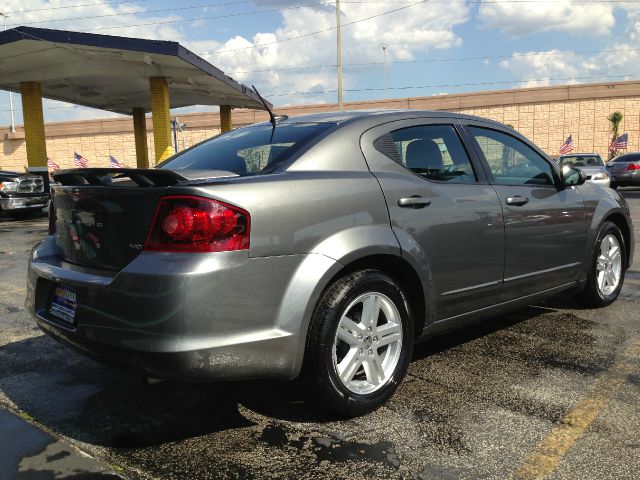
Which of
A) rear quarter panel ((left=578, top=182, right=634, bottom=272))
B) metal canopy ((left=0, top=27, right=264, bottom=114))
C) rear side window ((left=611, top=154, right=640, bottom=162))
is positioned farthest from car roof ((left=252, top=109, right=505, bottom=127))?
rear side window ((left=611, top=154, right=640, bottom=162))

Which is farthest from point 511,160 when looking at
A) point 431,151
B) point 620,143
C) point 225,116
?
point 620,143

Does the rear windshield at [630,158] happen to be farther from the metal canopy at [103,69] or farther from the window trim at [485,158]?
the window trim at [485,158]

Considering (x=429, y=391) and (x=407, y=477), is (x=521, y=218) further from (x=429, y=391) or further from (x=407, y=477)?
(x=407, y=477)

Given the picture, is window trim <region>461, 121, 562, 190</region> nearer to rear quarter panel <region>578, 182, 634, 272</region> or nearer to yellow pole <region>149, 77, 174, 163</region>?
rear quarter panel <region>578, 182, 634, 272</region>

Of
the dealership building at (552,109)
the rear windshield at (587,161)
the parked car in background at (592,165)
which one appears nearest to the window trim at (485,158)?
the parked car in background at (592,165)

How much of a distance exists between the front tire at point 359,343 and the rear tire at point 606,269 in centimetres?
235

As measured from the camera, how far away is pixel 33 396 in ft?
11.0

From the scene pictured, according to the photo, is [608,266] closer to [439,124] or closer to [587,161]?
[439,124]

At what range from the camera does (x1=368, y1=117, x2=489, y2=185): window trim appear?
329 cm

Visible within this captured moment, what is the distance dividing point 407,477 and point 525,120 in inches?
1574

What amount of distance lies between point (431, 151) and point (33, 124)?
65.8 feet

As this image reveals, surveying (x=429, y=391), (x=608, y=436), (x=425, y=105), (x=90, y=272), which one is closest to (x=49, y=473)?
(x=90, y=272)

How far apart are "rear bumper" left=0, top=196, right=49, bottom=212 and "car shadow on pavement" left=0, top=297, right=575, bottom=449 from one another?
1238cm

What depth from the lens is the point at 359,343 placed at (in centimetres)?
294
